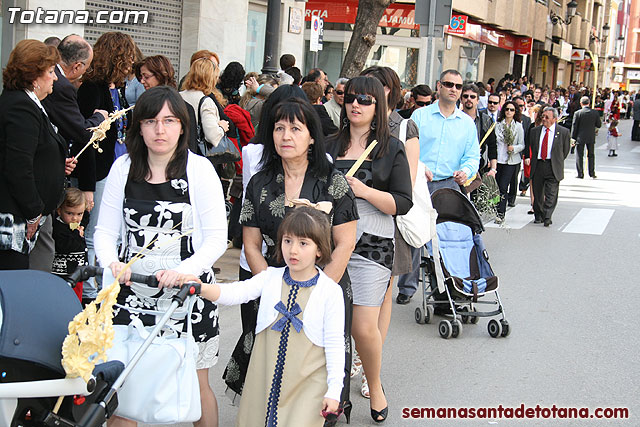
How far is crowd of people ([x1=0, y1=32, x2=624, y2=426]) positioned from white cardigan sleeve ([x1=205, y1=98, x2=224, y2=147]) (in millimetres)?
13

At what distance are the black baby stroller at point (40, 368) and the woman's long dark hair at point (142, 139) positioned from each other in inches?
31.3

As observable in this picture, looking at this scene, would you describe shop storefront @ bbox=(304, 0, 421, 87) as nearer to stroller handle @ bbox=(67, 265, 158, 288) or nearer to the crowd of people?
the crowd of people

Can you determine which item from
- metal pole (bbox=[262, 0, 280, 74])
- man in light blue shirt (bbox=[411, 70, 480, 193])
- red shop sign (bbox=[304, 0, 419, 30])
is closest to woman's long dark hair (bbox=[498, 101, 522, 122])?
metal pole (bbox=[262, 0, 280, 74])

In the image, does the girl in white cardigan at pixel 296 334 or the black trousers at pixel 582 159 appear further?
the black trousers at pixel 582 159

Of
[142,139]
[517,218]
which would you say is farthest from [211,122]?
[517,218]

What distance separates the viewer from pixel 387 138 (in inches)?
198

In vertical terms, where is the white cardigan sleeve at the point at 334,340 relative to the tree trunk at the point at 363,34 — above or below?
below

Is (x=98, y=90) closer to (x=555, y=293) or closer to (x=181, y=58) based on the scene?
(x=555, y=293)

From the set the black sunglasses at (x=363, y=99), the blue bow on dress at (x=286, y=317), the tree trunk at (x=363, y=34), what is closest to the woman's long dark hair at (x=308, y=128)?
the black sunglasses at (x=363, y=99)

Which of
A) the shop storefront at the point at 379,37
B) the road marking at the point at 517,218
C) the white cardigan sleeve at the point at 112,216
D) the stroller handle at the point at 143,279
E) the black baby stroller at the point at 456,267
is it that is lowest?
the road marking at the point at 517,218

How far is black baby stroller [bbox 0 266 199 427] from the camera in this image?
120 inches

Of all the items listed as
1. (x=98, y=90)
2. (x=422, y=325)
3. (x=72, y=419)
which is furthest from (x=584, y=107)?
(x=72, y=419)

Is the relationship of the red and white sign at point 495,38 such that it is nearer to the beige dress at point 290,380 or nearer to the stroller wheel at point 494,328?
the stroller wheel at point 494,328

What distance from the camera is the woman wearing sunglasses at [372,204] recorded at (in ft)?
16.3
